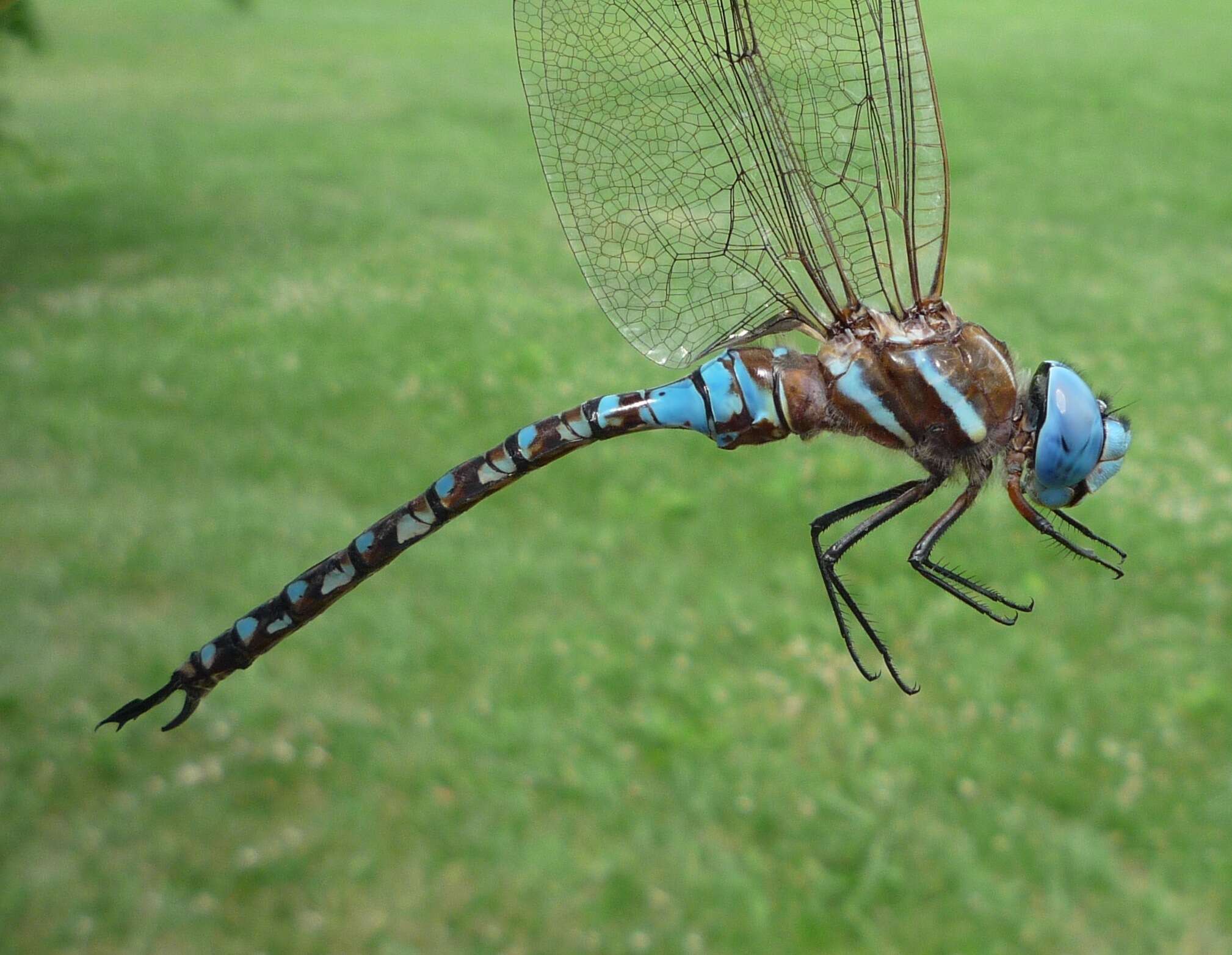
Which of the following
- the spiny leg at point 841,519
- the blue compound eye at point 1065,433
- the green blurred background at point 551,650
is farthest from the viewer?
the green blurred background at point 551,650

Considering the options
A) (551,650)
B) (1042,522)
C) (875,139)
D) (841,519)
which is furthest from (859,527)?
(551,650)

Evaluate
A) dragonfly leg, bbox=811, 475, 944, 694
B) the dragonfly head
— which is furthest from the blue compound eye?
dragonfly leg, bbox=811, 475, 944, 694

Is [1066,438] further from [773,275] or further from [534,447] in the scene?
[534,447]

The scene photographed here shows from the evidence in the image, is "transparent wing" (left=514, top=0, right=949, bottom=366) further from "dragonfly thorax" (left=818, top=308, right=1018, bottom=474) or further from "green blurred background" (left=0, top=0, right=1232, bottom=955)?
"green blurred background" (left=0, top=0, right=1232, bottom=955)

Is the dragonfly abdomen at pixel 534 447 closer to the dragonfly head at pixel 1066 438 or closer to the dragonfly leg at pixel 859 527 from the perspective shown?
the dragonfly leg at pixel 859 527

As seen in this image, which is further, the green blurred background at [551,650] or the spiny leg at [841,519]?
the green blurred background at [551,650]

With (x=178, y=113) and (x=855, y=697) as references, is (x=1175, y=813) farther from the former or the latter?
(x=178, y=113)

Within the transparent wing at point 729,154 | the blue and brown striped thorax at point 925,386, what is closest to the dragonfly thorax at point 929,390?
the blue and brown striped thorax at point 925,386
